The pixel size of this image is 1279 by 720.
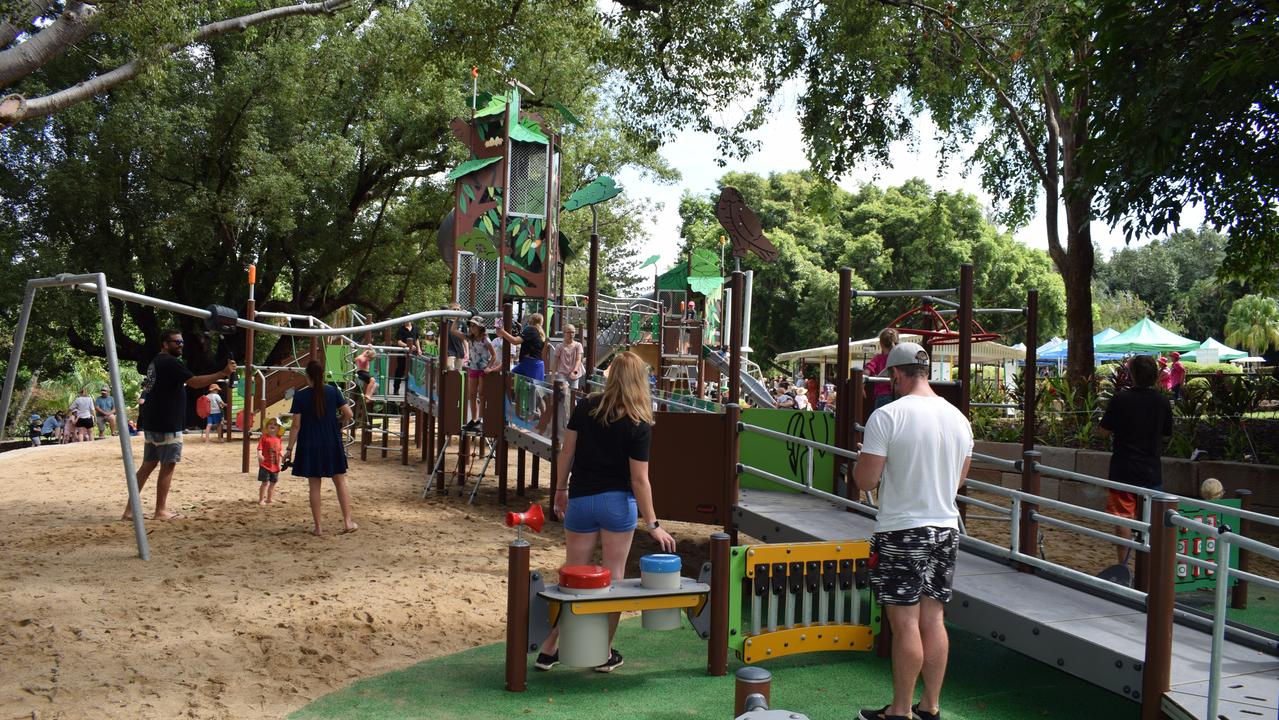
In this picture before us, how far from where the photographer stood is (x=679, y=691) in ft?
18.1

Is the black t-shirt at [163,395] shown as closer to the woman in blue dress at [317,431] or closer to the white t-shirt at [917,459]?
the woman in blue dress at [317,431]

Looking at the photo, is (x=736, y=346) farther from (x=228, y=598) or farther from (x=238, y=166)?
(x=238, y=166)

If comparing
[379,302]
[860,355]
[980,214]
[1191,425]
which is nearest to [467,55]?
[1191,425]

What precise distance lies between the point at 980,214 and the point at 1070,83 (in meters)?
37.4

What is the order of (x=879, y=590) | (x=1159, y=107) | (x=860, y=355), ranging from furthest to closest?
(x=860, y=355), (x=1159, y=107), (x=879, y=590)

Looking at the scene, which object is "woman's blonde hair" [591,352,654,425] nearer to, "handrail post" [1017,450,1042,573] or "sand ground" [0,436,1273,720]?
"sand ground" [0,436,1273,720]

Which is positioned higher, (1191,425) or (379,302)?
(379,302)

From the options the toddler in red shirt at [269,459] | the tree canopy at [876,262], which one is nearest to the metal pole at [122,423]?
the toddler in red shirt at [269,459]

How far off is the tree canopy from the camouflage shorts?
38.9 metres

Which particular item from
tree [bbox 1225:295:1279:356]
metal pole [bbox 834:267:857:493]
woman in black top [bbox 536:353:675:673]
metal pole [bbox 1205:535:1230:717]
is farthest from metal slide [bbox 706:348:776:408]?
tree [bbox 1225:295:1279:356]

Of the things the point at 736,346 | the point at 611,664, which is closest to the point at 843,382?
the point at 736,346

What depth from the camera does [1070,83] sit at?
35.1 feet

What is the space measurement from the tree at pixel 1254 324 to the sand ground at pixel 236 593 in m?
42.3

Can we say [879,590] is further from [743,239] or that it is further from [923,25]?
[923,25]
